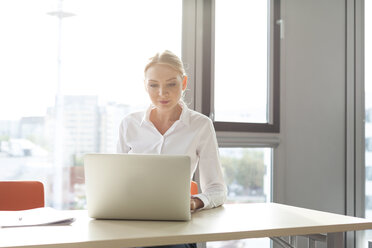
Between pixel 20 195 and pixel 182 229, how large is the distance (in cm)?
101

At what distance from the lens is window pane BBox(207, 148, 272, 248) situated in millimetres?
3584

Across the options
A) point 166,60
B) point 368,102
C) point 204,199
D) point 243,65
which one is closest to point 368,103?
point 368,102

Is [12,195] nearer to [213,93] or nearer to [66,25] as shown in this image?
[66,25]

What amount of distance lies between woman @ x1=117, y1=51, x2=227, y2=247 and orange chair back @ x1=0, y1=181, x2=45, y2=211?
0.44m

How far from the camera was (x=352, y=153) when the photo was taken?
3.95m

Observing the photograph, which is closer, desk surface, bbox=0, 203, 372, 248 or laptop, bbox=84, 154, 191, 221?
desk surface, bbox=0, 203, 372, 248

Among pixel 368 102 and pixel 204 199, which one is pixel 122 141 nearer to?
pixel 204 199

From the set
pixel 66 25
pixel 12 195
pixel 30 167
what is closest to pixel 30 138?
A: pixel 30 167

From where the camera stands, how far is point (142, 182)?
57.5 inches

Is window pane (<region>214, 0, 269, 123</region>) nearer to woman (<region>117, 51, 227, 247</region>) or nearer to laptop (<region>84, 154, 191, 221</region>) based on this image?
woman (<region>117, 51, 227, 247</region>)

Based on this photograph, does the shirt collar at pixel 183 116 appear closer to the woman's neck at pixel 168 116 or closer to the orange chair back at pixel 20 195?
the woman's neck at pixel 168 116

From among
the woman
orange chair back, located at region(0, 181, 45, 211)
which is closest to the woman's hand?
the woman

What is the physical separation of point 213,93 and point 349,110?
1324 millimetres

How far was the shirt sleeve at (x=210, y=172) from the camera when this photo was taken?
1942mm
